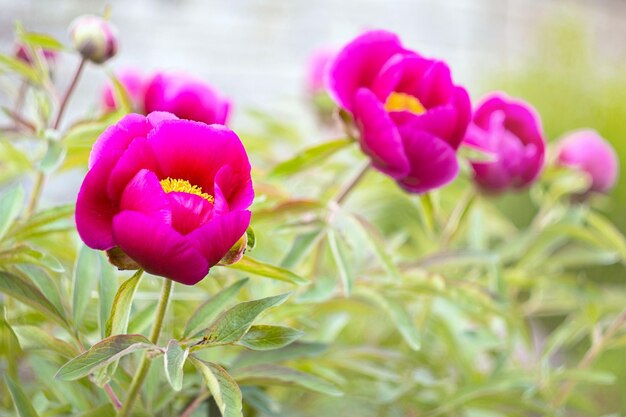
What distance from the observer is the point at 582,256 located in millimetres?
741

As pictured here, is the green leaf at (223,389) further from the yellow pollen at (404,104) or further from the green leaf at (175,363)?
the yellow pollen at (404,104)

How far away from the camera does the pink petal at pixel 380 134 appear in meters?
0.49

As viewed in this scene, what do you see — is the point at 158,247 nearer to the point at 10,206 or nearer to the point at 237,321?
the point at 237,321

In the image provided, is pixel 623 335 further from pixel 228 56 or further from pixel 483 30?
pixel 483 30

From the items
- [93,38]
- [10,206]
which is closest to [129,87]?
[93,38]

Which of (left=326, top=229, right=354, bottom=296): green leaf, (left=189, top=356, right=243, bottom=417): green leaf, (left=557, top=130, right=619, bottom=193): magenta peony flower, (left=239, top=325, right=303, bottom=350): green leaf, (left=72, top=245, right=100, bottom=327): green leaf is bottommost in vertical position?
(left=557, top=130, right=619, bottom=193): magenta peony flower

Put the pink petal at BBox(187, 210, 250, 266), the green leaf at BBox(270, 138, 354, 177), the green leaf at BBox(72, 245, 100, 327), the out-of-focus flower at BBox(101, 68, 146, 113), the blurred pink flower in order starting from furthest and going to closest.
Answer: the blurred pink flower → the out-of-focus flower at BBox(101, 68, 146, 113) → the green leaf at BBox(270, 138, 354, 177) → the green leaf at BBox(72, 245, 100, 327) → the pink petal at BBox(187, 210, 250, 266)

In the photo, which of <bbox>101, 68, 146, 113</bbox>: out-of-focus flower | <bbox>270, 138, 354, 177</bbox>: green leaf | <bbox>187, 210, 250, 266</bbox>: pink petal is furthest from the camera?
<bbox>101, 68, 146, 113</bbox>: out-of-focus flower

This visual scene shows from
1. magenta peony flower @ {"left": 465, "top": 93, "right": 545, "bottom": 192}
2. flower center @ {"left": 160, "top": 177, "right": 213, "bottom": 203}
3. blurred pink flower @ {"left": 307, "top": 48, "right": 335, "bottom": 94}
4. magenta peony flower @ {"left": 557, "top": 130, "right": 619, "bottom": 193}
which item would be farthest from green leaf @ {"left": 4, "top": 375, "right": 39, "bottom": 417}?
blurred pink flower @ {"left": 307, "top": 48, "right": 335, "bottom": 94}

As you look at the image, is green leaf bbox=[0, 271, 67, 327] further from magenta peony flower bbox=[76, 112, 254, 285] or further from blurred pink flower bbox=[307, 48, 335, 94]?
blurred pink flower bbox=[307, 48, 335, 94]

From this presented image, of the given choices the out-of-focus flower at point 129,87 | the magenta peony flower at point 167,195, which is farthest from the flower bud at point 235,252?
the out-of-focus flower at point 129,87

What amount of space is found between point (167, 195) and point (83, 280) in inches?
5.2

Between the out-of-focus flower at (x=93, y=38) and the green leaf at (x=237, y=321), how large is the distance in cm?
26

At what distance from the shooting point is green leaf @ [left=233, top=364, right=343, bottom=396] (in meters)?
0.44
